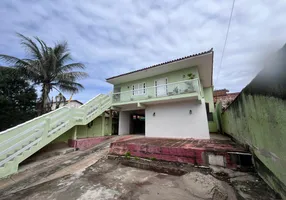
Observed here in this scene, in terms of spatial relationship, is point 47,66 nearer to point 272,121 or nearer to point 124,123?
point 124,123

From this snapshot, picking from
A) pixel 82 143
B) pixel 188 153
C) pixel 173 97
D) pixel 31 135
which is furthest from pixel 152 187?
pixel 82 143

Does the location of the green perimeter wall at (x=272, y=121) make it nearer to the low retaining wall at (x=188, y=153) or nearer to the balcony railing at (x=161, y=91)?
the low retaining wall at (x=188, y=153)

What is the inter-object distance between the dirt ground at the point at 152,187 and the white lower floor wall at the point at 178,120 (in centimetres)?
476

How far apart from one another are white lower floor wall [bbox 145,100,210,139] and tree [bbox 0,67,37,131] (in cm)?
1141

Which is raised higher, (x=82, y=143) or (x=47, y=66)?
(x=47, y=66)

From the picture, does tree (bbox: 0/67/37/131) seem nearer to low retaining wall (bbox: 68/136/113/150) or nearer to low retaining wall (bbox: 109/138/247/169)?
low retaining wall (bbox: 68/136/113/150)

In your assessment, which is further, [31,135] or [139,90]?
[139,90]

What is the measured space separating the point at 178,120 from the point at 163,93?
92.6 inches

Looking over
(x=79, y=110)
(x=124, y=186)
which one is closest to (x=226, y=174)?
(x=124, y=186)

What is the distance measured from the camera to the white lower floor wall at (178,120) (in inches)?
334

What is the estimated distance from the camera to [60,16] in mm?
6617

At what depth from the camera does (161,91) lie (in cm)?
964

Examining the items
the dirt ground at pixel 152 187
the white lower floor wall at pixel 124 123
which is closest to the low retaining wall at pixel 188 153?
the dirt ground at pixel 152 187

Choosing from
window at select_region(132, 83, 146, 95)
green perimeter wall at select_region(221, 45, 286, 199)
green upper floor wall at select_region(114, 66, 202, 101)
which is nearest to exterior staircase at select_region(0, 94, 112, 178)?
green upper floor wall at select_region(114, 66, 202, 101)
